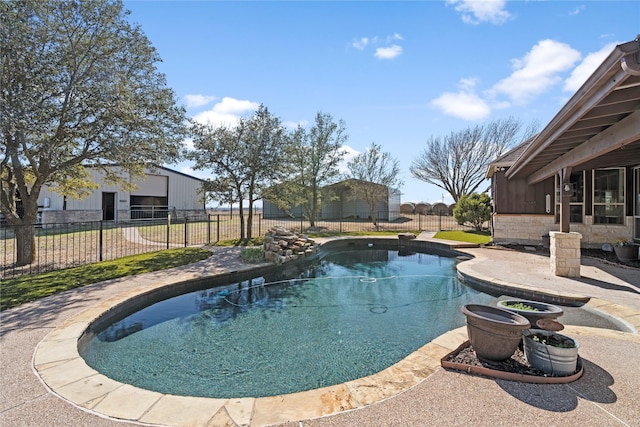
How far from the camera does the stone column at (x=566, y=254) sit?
6.49m

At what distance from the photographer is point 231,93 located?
11453 mm

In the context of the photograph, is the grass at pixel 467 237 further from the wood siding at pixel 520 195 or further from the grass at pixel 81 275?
the grass at pixel 81 275

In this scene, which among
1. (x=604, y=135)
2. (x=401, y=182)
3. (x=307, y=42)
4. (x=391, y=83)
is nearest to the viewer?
(x=604, y=135)

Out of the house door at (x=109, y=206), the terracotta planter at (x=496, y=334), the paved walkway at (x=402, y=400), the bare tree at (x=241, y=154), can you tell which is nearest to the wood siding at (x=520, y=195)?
the bare tree at (x=241, y=154)

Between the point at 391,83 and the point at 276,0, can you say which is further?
the point at 391,83

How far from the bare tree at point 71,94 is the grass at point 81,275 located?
6.34ft

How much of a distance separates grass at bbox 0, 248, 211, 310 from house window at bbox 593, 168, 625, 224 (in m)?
12.4

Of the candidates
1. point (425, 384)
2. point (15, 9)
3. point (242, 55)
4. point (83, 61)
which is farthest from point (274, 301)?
point (15, 9)

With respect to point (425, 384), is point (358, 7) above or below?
above

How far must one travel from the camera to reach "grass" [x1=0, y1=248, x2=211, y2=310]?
5078 millimetres

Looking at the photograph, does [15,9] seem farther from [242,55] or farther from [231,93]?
[231,93]

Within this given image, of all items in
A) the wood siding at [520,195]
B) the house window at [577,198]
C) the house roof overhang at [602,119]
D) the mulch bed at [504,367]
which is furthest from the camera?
the wood siding at [520,195]

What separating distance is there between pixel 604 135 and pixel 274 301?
6.69m

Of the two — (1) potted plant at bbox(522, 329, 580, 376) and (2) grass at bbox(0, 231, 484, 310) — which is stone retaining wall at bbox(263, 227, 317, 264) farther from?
(1) potted plant at bbox(522, 329, 580, 376)
